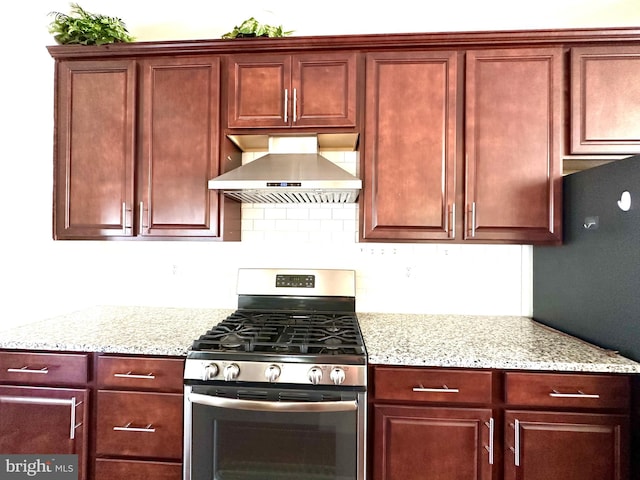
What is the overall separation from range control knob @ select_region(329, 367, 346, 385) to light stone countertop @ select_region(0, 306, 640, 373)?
0.46 ft

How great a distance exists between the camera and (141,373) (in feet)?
4.78

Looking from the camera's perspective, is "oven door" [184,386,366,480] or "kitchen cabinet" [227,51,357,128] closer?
"oven door" [184,386,366,480]

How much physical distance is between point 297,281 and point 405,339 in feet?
2.46

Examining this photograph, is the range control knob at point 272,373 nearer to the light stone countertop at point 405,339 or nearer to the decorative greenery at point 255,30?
the light stone countertop at point 405,339

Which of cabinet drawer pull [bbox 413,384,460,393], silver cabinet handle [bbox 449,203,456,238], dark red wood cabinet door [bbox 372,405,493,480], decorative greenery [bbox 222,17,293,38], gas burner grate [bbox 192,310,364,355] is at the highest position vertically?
decorative greenery [bbox 222,17,293,38]

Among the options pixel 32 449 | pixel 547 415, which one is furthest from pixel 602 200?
pixel 32 449

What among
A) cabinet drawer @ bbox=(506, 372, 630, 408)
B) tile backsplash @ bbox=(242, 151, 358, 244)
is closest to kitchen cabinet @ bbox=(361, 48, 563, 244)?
tile backsplash @ bbox=(242, 151, 358, 244)

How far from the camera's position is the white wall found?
1930mm

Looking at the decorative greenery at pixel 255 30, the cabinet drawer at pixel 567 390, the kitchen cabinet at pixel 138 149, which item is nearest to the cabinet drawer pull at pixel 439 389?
the cabinet drawer at pixel 567 390

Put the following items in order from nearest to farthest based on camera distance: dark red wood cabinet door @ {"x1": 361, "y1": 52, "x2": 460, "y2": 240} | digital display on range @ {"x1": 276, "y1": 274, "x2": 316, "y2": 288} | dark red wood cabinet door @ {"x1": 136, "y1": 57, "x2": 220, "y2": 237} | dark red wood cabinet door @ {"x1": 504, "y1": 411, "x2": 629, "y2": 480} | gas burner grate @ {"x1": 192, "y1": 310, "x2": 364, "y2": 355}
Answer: dark red wood cabinet door @ {"x1": 504, "y1": 411, "x2": 629, "y2": 480}
gas burner grate @ {"x1": 192, "y1": 310, "x2": 364, "y2": 355}
dark red wood cabinet door @ {"x1": 361, "y1": 52, "x2": 460, "y2": 240}
dark red wood cabinet door @ {"x1": 136, "y1": 57, "x2": 220, "y2": 237}
digital display on range @ {"x1": 276, "y1": 274, "x2": 316, "y2": 288}

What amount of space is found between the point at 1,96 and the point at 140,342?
1.62 m

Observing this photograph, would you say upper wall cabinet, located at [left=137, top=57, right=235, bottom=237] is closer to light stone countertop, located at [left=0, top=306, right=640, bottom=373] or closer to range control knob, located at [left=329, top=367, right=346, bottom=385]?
light stone countertop, located at [left=0, top=306, right=640, bottom=373]

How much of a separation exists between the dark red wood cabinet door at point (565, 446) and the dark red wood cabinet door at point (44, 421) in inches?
70.4

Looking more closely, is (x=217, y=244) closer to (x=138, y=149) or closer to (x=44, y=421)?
(x=138, y=149)
